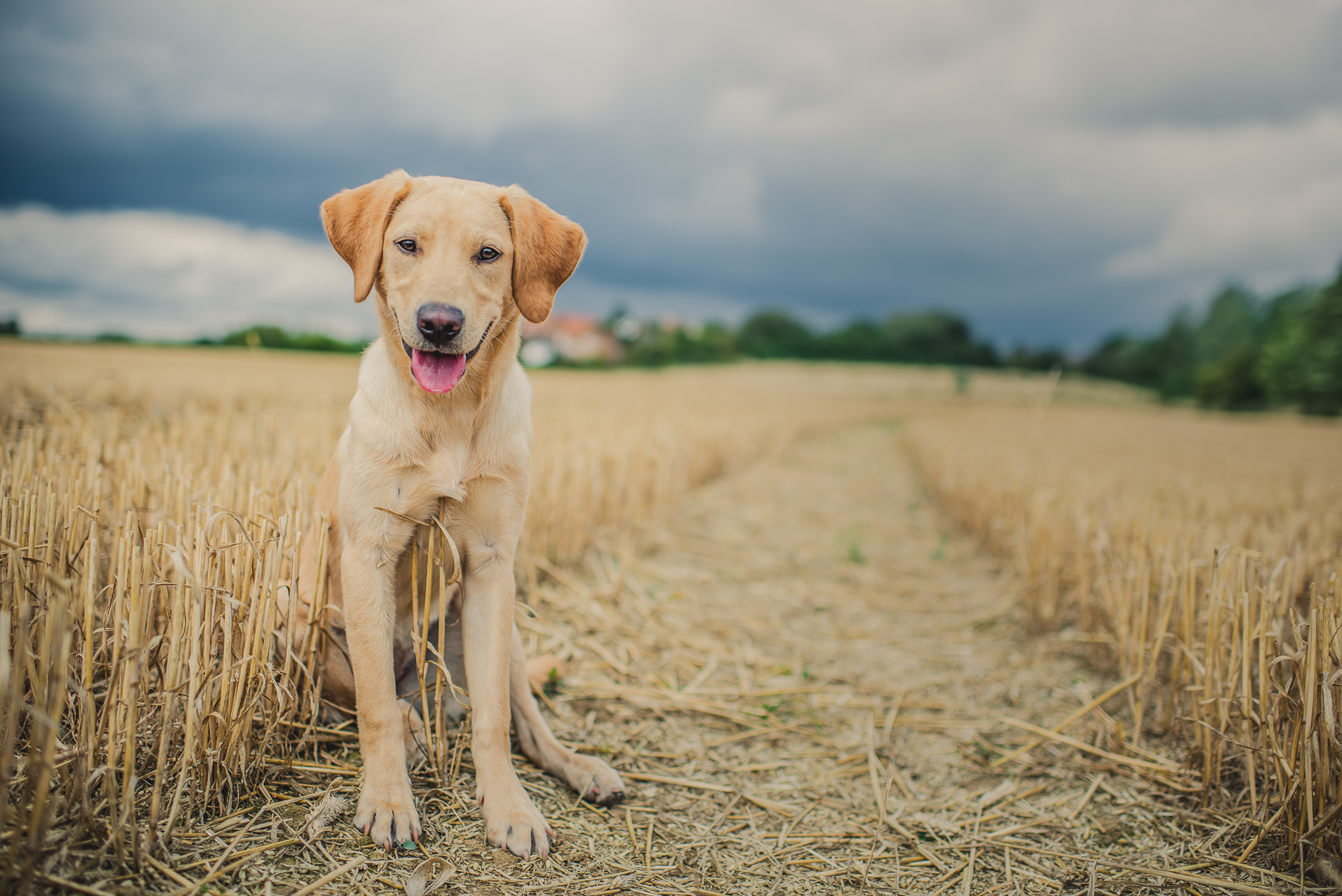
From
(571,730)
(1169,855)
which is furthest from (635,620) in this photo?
(1169,855)

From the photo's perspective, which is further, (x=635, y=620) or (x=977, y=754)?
(x=635, y=620)

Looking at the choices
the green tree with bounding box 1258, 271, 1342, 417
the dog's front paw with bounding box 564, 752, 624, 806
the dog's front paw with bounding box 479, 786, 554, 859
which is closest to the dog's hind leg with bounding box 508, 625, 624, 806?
the dog's front paw with bounding box 564, 752, 624, 806

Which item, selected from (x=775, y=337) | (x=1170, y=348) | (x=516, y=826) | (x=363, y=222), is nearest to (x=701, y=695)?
(x=516, y=826)

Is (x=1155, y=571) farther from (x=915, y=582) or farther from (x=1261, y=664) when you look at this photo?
(x=915, y=582)

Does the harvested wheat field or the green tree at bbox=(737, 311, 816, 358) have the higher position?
the green tree at bbox=(737, 311, 816, 358)

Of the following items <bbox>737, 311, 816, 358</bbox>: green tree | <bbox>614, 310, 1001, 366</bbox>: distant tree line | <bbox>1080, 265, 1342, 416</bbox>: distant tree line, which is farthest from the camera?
<bbox>737, 311, 816, 358</bbox>: green tree

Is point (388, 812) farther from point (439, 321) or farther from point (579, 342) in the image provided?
point (579, 342)

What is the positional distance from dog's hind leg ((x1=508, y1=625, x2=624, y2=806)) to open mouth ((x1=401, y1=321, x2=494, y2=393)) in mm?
1026

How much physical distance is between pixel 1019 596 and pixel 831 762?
2.87m

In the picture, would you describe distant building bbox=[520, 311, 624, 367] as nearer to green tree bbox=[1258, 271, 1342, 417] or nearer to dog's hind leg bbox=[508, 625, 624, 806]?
dog's hind leg bbox=[508, 625, 624, 806]

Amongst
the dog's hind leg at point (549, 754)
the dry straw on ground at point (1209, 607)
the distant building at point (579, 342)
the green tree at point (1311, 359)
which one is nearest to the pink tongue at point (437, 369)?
the dog's hind leg at point (549, 754)

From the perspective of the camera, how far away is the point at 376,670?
2324mm

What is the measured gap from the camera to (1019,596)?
17.3 feet

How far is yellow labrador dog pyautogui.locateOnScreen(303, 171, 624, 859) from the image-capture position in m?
2.33
